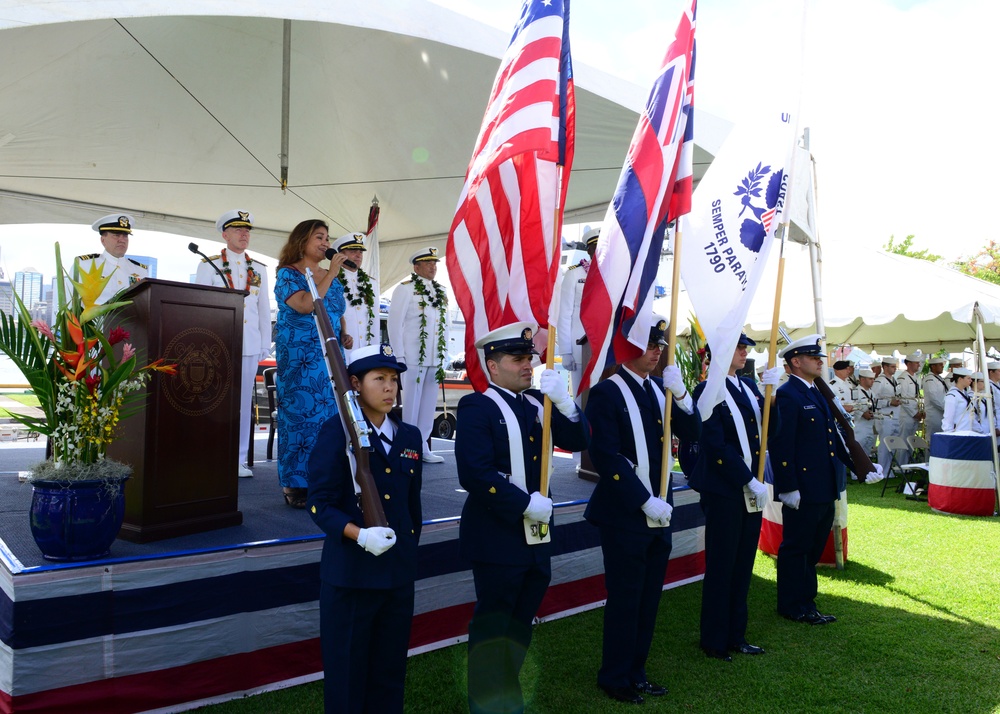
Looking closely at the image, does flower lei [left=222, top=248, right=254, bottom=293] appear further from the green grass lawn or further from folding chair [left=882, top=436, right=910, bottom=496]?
folding chair [left=882, top=436, right=910, bottom=496]

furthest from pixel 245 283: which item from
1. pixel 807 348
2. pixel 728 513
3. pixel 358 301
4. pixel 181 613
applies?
pixel 807 348

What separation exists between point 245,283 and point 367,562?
3.68m

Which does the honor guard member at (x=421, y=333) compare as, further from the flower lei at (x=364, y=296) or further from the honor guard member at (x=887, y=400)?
the honor guard member at (x=887, y=400)

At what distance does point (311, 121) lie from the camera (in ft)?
24.1

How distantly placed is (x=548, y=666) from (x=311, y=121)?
582 centimetres

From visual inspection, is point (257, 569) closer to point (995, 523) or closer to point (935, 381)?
point (995, 523)

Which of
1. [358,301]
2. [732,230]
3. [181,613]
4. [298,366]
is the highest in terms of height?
[732,230]

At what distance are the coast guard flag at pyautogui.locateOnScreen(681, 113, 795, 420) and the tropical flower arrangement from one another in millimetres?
3140

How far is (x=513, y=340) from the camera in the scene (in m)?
3.23

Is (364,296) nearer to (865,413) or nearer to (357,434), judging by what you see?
(357,434)

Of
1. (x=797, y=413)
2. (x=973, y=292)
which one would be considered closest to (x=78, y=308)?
(x=797, y=413)

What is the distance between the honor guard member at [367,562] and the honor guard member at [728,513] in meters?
2.28

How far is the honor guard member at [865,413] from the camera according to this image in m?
14.0

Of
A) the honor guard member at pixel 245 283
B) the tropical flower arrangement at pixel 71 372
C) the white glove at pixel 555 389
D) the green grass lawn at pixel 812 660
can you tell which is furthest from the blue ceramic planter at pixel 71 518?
the honor guard member at pixel 245 283
